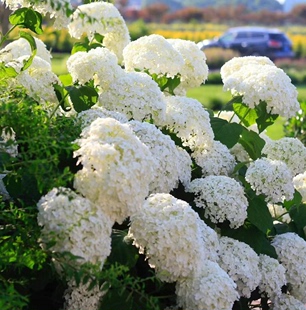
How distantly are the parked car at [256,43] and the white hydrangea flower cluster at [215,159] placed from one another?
99.4 ft

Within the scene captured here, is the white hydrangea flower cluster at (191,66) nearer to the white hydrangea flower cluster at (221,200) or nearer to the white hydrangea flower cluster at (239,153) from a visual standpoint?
the white hydrangea flower cluster at (239,153)

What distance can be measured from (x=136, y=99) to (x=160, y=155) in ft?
1.34

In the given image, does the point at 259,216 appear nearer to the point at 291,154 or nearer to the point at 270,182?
the point at 270,182

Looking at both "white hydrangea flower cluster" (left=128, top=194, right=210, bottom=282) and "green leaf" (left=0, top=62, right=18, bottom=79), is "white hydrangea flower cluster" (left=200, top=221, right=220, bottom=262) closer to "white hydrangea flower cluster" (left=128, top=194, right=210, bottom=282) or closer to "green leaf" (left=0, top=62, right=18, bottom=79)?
"white hydrangea flower cluster" (left=128, top=194, right=210, bottom=282)

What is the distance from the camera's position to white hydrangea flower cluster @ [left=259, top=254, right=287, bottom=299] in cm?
326

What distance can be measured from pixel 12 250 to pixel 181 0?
130 metres

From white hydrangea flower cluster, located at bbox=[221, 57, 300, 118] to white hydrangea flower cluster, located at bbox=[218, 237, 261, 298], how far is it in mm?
750

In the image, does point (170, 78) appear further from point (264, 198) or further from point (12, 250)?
point (12, 250)

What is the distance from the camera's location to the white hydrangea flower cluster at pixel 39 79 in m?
3.46

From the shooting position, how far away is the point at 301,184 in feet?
12.8

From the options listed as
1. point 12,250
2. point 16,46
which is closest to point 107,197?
point 12,250

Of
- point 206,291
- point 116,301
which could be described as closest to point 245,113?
point 206,291

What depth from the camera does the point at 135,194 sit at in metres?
2.51

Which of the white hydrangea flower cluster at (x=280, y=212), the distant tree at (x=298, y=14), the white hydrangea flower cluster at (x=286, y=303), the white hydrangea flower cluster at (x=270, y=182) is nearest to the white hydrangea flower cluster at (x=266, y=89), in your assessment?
the white hydrangea flower cluster at (x=270, y=182)
